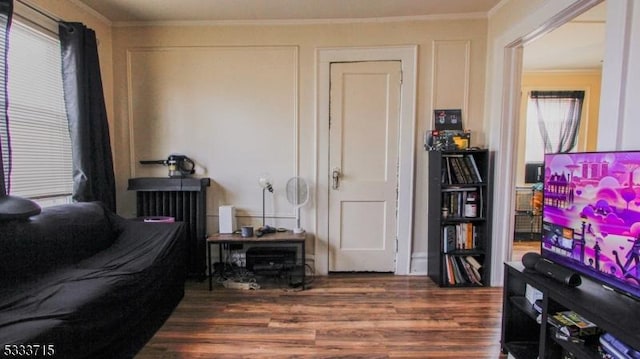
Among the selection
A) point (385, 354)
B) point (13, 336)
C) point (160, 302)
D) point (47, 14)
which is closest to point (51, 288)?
point (13, 336)

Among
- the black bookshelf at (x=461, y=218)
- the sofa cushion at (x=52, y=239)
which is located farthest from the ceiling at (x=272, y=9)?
the sofa cushion at (x=52, y=239)

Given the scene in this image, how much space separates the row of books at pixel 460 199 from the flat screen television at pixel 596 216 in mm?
1139

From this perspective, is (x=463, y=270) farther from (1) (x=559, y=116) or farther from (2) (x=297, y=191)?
(1) (x=559, y=116)

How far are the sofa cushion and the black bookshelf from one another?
110 inches

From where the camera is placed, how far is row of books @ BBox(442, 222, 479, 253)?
293 centimetres

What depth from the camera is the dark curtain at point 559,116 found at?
4688 millimetres

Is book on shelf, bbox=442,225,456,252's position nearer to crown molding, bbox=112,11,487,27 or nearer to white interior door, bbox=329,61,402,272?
white interior door, bbox=329,61,402,272

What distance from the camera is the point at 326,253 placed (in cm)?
324

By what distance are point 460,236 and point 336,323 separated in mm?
1469

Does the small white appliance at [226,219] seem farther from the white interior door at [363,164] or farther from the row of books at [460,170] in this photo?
the row of books at [460,170]

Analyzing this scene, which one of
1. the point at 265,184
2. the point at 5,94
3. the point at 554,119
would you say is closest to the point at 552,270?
the point at 265,184

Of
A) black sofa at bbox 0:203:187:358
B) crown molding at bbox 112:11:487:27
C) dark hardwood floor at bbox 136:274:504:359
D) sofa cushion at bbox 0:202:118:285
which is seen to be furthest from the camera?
crown molding at bbox 112:11:487:27

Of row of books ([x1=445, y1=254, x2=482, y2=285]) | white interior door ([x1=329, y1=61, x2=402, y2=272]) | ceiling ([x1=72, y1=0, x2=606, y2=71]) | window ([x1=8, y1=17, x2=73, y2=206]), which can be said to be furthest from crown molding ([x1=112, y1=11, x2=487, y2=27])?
row of books ([x1=445, y1=254, x2=482, y2=285])

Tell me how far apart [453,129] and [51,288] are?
322 centimetres
